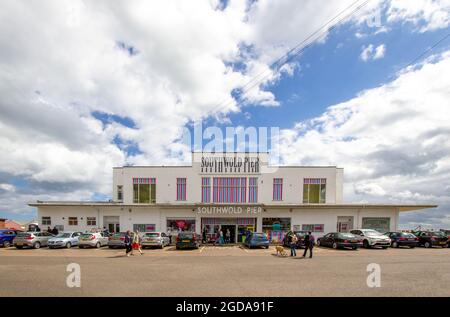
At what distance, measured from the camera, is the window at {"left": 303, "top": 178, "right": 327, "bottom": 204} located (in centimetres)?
2967

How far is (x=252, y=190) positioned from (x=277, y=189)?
270 cm

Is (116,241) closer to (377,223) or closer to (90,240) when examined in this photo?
(90,240)

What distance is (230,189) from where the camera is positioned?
29.2m

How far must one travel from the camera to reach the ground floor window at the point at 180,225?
28.7 m

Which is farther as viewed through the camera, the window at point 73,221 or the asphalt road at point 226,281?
the window at point 73,221

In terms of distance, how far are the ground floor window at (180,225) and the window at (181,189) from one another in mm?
2285

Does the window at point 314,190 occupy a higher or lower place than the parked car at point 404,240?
higher

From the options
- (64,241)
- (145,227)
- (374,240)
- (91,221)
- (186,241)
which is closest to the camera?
(186,241)

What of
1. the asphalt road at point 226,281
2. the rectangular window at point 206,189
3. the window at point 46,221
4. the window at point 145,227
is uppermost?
the rectangular window at point 206,189

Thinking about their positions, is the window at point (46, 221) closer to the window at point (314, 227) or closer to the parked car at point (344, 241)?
the window at point (314, 227)

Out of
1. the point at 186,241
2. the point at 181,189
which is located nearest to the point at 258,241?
the point at 186,241

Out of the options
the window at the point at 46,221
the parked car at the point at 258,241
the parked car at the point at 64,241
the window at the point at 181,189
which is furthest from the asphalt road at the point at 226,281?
the window at the point at 46,221

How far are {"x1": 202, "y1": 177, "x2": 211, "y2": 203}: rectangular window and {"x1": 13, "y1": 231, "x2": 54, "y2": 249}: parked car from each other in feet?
47.3

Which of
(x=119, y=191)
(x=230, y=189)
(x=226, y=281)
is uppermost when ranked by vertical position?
(x=230, y=189)
